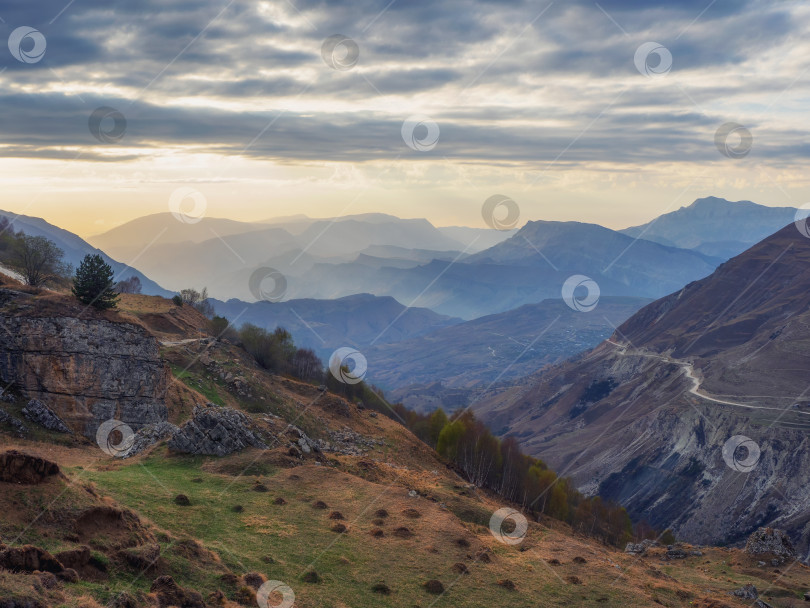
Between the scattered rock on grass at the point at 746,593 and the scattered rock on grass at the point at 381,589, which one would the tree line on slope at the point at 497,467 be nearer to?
the scattered rock on grass at the point at 746,593

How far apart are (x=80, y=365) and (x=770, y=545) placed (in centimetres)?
7156

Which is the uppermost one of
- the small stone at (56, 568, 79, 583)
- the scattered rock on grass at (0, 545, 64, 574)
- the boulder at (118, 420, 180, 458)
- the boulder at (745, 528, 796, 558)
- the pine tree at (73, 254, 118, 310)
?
the pine tree at (73, 254, 118, 310)

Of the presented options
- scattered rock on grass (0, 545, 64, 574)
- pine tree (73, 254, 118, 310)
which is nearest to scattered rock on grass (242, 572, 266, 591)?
scattered rock on grass (0, 545, 64, 574)

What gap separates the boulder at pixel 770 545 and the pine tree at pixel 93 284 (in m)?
71.6

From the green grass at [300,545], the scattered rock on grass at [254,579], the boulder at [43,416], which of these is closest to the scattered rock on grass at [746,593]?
the green grass at [300,545]

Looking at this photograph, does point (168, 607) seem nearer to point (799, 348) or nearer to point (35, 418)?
point (35, 418)

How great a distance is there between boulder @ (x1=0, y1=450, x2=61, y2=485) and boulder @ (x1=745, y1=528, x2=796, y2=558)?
222ft

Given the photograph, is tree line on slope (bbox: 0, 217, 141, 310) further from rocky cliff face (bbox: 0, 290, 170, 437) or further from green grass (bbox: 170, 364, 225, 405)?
green grass (bbox: 170, 364, 225, 405)

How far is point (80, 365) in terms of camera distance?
50062mm

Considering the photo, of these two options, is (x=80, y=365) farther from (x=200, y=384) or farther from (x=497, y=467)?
(x=497, y=467)

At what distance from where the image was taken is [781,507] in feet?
352

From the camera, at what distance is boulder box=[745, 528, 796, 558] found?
60.2 m

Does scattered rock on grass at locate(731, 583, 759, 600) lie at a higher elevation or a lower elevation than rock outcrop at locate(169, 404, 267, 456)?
higher

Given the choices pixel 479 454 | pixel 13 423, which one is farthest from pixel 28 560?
pixel 479 454
